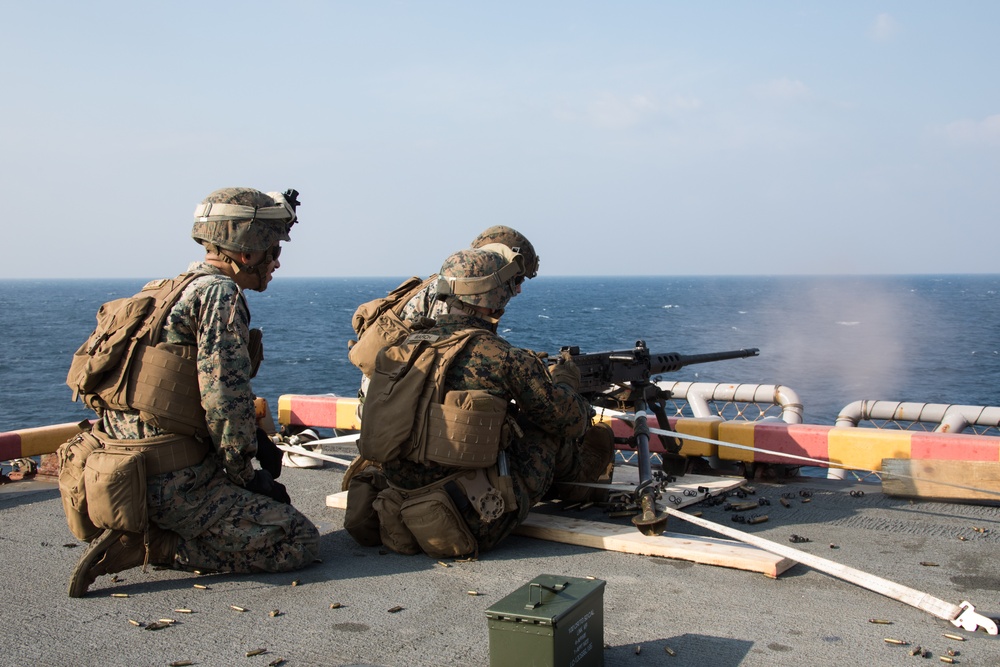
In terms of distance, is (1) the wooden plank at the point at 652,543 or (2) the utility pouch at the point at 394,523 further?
(2) the utility pouch at the point at 394,523

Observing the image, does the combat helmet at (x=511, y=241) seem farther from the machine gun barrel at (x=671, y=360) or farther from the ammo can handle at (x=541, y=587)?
the ammo can handle at (x=541, y=587)

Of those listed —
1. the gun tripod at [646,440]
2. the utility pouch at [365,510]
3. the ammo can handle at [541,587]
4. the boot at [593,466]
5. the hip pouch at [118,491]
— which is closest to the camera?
the ammo can handle at [541,587]

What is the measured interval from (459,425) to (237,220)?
1.61 meters

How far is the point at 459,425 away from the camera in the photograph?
16.5 feet

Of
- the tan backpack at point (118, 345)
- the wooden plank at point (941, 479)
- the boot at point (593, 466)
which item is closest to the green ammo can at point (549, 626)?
the tan backpack at point (118, 345)

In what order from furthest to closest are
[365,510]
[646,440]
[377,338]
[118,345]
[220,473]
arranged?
[377,338] → [646,440] → [365,510] → [220,473] → [118,345]

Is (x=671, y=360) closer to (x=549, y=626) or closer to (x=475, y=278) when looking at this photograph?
(x=475, y=278)

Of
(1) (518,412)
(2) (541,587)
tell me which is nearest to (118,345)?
(1) (518,412)

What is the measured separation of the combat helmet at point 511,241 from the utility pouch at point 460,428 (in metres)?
2.27

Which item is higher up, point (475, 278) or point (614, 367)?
point (475, 278)

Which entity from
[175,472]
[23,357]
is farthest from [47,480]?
[23,357]

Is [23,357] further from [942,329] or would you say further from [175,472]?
[942,329]

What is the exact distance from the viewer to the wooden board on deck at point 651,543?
4.89 metres

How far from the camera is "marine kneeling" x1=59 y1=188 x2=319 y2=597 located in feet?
15.2
